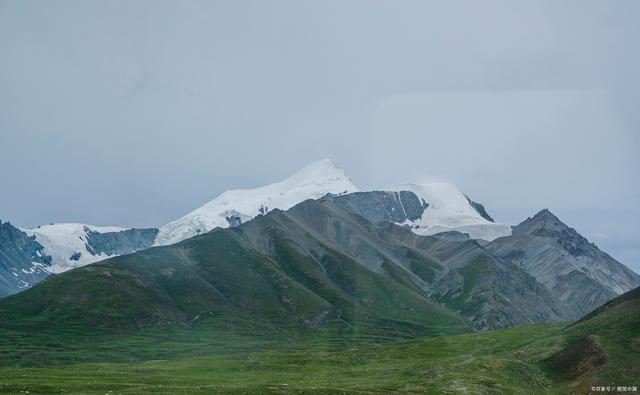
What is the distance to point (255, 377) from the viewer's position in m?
123

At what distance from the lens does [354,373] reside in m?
127

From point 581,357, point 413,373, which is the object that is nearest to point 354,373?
point 413,373

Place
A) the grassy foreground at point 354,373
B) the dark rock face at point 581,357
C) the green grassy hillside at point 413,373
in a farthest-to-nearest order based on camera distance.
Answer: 1. the dark rock face at point 581,357
2. the green grassy hillside at point 413,373
3. the grassy foreground at point 354,373

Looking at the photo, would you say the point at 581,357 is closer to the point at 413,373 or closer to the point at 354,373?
the point at 413,373

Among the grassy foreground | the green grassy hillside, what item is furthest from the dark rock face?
the grassy foreground

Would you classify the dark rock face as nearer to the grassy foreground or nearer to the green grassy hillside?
the green grassy hillside

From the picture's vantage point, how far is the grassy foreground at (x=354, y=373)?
293 feet

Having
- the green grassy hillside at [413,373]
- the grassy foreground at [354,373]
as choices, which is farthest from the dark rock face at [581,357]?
the grassy foreground at [354,373]

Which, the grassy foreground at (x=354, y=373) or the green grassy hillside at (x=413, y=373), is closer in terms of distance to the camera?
the grassy foreground at (x=354, y=373)

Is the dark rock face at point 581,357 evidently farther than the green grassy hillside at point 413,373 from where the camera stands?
Yes

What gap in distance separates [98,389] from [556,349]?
78899 mm

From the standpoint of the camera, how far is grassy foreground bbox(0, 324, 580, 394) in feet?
293

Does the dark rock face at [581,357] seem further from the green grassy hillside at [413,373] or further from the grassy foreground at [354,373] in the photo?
the grassy foreground at [354,373]

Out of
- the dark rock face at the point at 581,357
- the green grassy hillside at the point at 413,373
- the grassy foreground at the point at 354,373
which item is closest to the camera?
the grassy foreground at the point at 354,373
